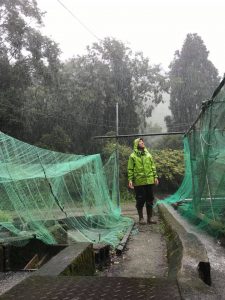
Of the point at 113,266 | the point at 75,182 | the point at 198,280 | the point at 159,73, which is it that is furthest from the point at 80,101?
the point at 198,280

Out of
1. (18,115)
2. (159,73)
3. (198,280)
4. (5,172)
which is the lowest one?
(198,280)

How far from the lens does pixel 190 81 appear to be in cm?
2970

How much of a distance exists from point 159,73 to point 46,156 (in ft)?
76.3

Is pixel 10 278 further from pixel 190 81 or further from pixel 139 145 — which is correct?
pixel 190 81

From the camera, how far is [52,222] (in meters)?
6.29

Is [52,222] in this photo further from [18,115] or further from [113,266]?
[18,115]

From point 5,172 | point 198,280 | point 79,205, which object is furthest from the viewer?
point 79,205

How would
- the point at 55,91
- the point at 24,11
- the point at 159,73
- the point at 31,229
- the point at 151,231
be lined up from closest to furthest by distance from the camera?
the point at 31,229, the point at 151,231, the point at 24,11, the point at 55,91, the point at 159,73

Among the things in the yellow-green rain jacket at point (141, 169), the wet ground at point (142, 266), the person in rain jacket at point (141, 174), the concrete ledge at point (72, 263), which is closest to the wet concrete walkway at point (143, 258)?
the wet ground at point (142, 266)

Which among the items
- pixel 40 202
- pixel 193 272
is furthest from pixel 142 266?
pixel 40 202

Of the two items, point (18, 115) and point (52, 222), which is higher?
point (18, 115)

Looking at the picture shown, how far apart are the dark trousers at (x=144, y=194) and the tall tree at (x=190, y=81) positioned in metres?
22.5

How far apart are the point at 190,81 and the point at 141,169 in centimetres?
2378

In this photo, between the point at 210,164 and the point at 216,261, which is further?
the point at 210,164
